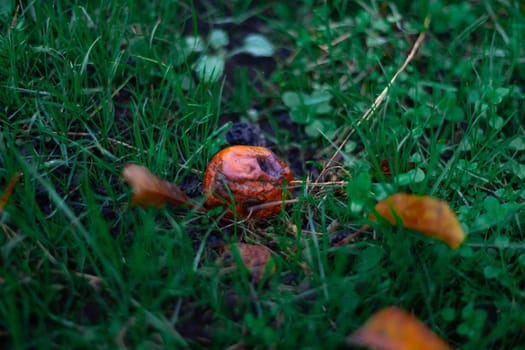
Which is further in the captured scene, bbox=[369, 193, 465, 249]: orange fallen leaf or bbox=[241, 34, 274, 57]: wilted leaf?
bbox=[241, 34, 274, 57]: wilted leaf

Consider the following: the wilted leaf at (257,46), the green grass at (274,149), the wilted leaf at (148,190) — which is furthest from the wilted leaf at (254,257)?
the wilted leaf at (257,46)

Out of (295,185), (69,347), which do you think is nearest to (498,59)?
(295,185)

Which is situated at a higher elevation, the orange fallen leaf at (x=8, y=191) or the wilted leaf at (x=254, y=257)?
the orange fallen leaf at (x=8, y=191)

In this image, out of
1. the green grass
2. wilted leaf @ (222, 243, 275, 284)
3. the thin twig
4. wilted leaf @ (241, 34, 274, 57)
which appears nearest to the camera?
the green grass

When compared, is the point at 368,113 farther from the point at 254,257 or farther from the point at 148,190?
the point at 148,190

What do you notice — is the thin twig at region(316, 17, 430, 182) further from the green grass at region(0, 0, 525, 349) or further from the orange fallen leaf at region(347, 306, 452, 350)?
the orange fallen leaf at region(347, 306, 452, 350)

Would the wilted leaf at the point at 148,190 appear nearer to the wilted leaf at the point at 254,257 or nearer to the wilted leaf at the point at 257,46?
the wilted leaf at the point at 254,257

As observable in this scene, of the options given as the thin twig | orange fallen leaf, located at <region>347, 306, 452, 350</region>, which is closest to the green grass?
the thin twig
